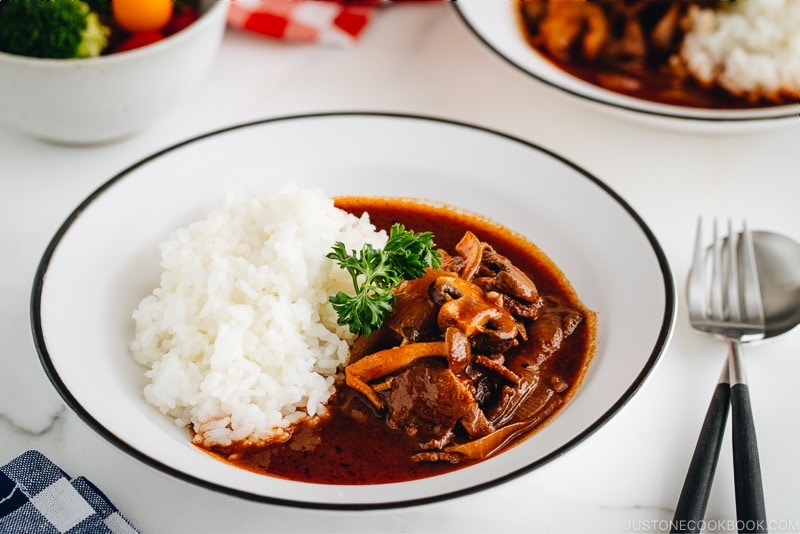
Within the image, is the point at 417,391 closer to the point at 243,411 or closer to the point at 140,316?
the point at 243,411

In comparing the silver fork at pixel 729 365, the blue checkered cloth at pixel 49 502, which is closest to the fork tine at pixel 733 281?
the silver fork at pixel 729 365

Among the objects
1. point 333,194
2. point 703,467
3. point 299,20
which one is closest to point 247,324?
point 333,194

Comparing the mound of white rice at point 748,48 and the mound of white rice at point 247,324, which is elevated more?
the mound of white rice at point 748,48

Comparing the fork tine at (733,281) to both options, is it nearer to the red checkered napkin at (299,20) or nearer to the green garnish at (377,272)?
the green garnish at (377,272)

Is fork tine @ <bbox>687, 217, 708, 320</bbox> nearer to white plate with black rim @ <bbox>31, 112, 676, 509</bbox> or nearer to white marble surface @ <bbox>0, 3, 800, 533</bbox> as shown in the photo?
white marble surface @ <bbox>0, 3, 800, 533</bbox>

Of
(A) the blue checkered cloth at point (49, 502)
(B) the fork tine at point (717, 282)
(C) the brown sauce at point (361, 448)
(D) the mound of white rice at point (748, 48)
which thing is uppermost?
(D) the mound of white rice at point (748, 48)

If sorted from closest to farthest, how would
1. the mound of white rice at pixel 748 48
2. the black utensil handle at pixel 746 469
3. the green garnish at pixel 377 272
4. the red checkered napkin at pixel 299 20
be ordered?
the black utensil handle at pixel 746 469
the green garnish at pixel 377 272
the mound of white rice at pixel 748 48
the red checkered napkin at pixel 299 20
